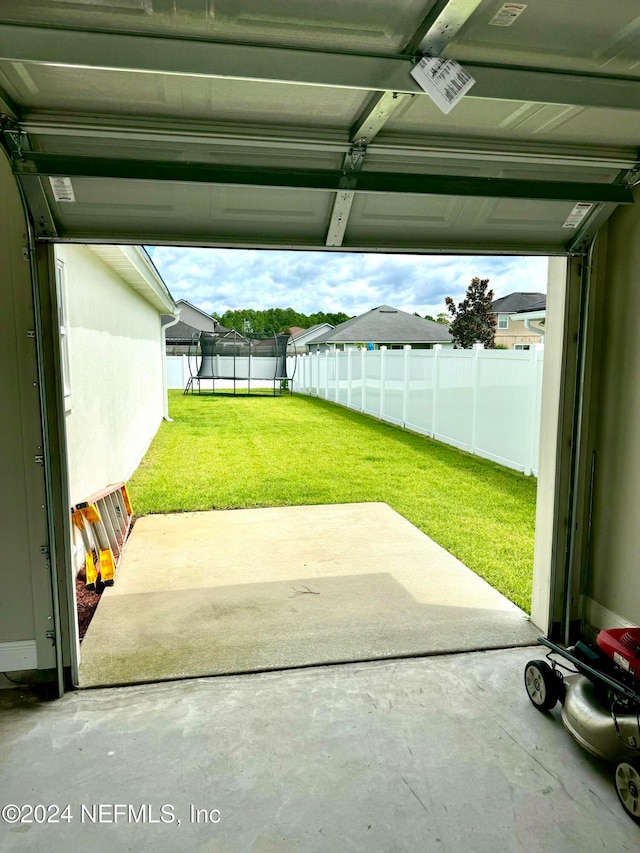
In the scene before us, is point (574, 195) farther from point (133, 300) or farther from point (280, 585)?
point (133, 300)

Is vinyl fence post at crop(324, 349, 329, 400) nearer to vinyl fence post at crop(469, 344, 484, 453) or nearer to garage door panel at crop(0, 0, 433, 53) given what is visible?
vinyl fence post at crop(469, 344, 484, 453)

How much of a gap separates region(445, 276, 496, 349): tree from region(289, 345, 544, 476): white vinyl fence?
14006 mm

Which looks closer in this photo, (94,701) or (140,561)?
(94,701)

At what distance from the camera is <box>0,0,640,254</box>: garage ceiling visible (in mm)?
1609

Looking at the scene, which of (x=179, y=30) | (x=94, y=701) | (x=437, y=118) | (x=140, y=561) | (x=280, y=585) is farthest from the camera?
(x=140, y=561)

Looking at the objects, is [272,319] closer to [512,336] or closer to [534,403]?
[512,336]

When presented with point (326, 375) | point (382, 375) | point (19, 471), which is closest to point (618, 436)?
point (19, 471)

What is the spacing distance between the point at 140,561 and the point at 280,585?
1266 millimetres

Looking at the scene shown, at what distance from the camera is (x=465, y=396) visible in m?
9.09

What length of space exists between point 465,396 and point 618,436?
20.2ft

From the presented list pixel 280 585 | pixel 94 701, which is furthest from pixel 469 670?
pixel 94 701

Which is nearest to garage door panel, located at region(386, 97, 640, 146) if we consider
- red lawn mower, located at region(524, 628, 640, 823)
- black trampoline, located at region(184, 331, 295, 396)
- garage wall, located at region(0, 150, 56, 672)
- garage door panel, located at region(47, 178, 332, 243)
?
garage door panel, located at region(47, 178, 332, 243)

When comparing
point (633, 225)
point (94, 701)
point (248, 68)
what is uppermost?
point (248, 68)

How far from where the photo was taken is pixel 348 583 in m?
4.07
